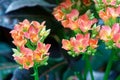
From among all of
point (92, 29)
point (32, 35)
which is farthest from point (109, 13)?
point (32, 35)

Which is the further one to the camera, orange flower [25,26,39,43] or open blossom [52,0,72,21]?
open blossom [52,0,72,21]

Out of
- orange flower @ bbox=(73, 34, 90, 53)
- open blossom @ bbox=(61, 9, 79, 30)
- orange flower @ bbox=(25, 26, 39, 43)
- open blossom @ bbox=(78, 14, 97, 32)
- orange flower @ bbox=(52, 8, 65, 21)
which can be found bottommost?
orange flower @ bbox=(73, 34, 90, 53)

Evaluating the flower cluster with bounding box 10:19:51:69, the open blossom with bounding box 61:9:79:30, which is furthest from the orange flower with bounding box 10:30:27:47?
the open blossom with bounding box 61:9:79:30

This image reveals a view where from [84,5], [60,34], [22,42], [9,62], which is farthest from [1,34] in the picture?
[22,42]

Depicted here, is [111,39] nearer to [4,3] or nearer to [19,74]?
[19,74]

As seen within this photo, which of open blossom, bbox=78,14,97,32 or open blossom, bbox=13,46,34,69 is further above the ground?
open blossom, bbox=78,14,97,32

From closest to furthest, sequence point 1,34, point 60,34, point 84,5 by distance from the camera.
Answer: point 84,5 → point 60,34 → point 1,34

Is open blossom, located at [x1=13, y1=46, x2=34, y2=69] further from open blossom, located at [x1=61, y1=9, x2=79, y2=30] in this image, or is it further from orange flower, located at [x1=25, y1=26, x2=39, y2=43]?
open blossom, located at [x1=61, y1=9, x2=79, y2=30]
